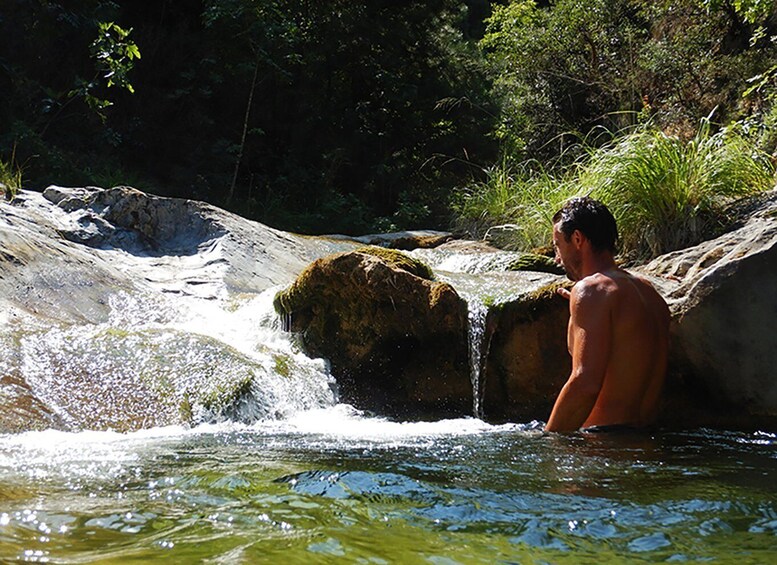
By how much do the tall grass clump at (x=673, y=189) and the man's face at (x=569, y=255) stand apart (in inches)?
95.1

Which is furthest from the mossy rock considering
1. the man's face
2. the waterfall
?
the man's face

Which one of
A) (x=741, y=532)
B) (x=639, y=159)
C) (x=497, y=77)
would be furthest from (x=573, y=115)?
(x=741, y=532)

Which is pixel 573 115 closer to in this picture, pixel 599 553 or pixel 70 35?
pixel 70 35

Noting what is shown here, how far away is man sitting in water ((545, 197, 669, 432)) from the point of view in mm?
4109

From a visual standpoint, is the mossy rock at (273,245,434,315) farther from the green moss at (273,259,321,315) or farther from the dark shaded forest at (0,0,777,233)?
the dark shaded forest at (0,0,777,233)

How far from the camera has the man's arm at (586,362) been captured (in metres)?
4.09

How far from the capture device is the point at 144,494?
278cm

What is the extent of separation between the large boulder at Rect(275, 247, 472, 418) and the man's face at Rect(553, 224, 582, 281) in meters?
1.30

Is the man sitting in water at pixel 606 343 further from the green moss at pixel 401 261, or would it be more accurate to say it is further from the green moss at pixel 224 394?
the green moss at pixel 224 394

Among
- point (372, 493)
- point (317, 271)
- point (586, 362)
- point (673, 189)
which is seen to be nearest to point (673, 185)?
point (673, 189)

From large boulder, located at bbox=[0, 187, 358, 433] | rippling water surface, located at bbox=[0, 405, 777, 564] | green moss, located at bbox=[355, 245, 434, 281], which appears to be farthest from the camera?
green moss, located at bbox=[355, 245, 434, 281]

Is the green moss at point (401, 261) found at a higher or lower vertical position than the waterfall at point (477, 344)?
higher

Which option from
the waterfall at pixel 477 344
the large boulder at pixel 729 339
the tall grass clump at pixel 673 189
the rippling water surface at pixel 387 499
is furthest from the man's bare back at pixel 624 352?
the tall grass clump at pixel 673 189

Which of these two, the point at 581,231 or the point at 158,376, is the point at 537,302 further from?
the point at 158,376
